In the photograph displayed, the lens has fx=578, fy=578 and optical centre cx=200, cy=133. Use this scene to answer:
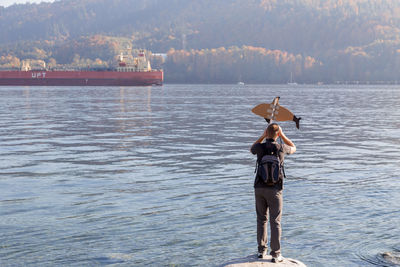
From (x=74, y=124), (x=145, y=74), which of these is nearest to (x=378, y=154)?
(x=74, y=124)

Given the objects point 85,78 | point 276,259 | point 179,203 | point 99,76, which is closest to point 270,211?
point 276,259

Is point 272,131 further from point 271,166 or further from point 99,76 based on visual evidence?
point 99,76

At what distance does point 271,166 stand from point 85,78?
147 meters

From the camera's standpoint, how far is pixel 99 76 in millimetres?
151875

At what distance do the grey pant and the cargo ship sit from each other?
14192 centimetres

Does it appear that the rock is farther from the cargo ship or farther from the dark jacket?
the cargo ship

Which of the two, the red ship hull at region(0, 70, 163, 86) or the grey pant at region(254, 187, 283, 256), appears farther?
the red ship hull at region(0, 70, 163, 86)

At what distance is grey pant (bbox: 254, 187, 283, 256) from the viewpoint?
8.21 metres

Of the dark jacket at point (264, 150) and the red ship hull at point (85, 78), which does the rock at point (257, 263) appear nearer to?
the dark jacket at point (264, 150)

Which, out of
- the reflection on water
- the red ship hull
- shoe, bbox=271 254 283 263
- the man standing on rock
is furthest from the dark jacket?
the red ship hull

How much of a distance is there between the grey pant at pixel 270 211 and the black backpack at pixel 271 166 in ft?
0.53

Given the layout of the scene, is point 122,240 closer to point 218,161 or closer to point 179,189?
point 179,189

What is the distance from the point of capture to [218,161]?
20.5 metres

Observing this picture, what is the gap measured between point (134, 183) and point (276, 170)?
27.4 ft
